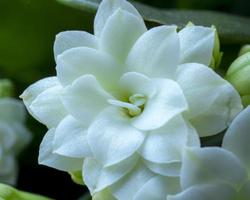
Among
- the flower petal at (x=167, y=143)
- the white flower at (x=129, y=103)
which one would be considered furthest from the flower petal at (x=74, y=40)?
the flower petal at (x=167, y=143)

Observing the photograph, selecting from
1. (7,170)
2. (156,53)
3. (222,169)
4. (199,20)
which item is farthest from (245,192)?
(7,170)

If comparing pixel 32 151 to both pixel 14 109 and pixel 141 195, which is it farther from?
pixel 141 195

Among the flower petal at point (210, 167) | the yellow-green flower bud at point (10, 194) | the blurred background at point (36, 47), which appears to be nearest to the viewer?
the flower petal at point (210, 167)

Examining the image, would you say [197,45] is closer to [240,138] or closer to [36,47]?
[240,138]

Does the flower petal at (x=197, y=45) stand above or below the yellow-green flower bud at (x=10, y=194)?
above

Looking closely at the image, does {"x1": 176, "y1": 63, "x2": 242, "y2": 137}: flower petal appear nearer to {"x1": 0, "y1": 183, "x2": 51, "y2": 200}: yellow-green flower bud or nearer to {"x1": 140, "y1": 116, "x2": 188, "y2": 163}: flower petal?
{"x1": 140, "y1": 116, "x2": 188, "y2": 163}: flower petal

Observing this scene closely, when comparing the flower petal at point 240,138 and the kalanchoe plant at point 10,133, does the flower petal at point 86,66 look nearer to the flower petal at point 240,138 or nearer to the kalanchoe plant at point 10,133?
the flower petal at point 240,138
